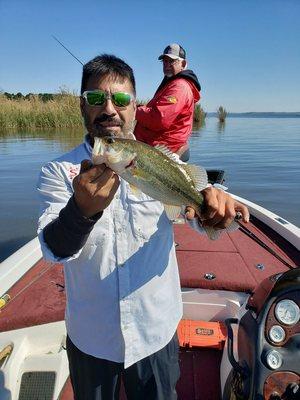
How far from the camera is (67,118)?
26016 millimetres

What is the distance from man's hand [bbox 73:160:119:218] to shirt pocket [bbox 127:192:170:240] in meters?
0.42

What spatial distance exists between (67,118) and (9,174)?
41.4ft

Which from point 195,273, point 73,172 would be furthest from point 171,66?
point 73,172

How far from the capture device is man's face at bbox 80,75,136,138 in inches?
79.1

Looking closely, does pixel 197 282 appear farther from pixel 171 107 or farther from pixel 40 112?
pixel 40 112

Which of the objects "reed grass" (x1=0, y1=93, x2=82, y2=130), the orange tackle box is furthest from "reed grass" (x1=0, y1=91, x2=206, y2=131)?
the orange tackle box

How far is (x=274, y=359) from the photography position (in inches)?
87.4

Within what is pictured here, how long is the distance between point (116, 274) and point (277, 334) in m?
1.11

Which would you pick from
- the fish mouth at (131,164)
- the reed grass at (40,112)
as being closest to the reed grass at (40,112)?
the reed grass at (40,112)

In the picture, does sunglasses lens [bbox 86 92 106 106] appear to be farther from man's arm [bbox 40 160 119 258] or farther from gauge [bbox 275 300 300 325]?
gauge [bbox 275 300 300 325]

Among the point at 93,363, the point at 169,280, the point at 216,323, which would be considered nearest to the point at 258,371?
the point at 169,280

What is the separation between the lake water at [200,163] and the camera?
960 centimetres

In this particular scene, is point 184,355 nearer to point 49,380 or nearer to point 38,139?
point 49,380

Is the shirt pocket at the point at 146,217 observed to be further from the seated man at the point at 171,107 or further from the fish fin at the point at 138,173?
the seated man at the point at 171,107
